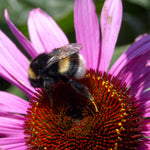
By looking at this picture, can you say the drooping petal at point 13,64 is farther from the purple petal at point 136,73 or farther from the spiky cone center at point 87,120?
the purple petal at point 136,73

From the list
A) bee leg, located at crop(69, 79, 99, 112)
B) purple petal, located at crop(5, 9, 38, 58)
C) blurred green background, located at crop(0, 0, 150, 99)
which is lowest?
bee leg, located at crop(69, 79, 99, 112)

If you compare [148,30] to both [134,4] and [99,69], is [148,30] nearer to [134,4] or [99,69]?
[134,4]

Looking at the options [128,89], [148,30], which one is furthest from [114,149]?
[148,30]

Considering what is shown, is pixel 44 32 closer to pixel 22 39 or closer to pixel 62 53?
pixel 22 39

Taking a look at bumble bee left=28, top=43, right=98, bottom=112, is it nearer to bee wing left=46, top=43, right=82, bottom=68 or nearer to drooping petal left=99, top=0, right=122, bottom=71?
bee wing left=46, top=43, right=82, bottom=68

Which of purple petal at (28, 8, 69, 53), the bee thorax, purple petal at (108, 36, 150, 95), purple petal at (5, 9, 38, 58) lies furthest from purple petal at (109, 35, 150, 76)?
purple petal at (5, 9, 38, 58)

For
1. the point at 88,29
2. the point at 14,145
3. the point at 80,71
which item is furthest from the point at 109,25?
the point at 14,145
